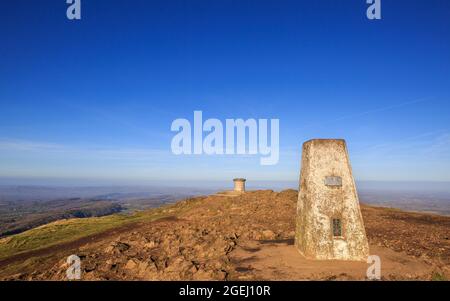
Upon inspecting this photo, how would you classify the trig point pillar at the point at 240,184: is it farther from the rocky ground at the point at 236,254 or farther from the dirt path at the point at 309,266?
the dirt path at the point at 309,266

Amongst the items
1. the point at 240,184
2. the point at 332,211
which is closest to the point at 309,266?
the point at 332,211

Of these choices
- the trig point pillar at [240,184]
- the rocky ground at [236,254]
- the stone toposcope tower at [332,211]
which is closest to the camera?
the rocky ground at [236,254]

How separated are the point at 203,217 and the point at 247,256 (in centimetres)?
1210

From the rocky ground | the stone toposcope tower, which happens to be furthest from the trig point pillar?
the stone toposcope tower

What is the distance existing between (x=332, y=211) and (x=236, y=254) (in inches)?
194

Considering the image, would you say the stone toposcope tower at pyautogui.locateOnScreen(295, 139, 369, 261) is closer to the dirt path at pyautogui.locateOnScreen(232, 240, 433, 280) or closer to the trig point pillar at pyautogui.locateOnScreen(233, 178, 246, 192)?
the dirt path at pyautogui.locateOnScreen(232, 240, 433, 280)

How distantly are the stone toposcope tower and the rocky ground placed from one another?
22.3 inches

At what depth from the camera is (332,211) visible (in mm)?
12195

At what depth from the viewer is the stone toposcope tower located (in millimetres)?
12164

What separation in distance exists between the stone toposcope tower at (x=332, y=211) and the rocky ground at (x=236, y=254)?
57 centimetres

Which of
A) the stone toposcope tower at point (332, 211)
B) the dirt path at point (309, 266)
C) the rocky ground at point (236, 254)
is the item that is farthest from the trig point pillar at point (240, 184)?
the stone toposcope tower at point (332, 211)

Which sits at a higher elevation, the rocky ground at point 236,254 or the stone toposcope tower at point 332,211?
the stone toposcope tower at point 332,211

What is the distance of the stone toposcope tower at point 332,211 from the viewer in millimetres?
12164
